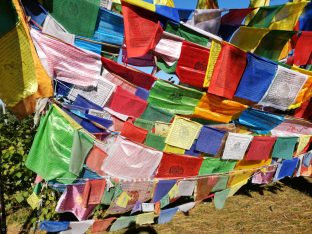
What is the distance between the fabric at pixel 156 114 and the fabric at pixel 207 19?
5.19 ft

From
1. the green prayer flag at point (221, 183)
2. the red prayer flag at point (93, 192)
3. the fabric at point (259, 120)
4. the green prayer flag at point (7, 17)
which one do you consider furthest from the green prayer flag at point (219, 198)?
the green prayer flag at point (7, 17)

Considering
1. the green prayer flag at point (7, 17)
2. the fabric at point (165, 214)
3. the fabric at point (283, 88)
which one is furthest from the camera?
the fabric at point (165, 214)

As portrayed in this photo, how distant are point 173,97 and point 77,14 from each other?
198 cm

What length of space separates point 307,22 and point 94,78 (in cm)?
458

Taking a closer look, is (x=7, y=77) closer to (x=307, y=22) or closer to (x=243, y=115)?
(x=243, y=115)

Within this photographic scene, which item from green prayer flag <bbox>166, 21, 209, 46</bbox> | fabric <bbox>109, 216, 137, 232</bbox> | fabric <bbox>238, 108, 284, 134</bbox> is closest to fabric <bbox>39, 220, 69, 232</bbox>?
fabric <bbox>109, 216, 137, 232</bbox>

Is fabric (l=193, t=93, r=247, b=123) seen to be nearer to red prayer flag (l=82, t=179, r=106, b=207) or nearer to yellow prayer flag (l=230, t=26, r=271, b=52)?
yellow prayer flag (l=230, t=26, r=271, b=52)

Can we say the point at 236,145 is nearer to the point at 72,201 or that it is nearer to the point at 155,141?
the point at 155,141

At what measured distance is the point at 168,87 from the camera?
4.96 m

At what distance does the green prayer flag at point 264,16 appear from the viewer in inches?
202

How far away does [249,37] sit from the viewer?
5.36 m

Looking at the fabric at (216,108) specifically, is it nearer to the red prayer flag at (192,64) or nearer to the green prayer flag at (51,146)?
the red prayer flag at (192,64)

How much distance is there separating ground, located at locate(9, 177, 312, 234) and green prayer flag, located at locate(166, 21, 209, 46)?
149 inches

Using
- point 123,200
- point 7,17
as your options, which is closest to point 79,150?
point 123,200
